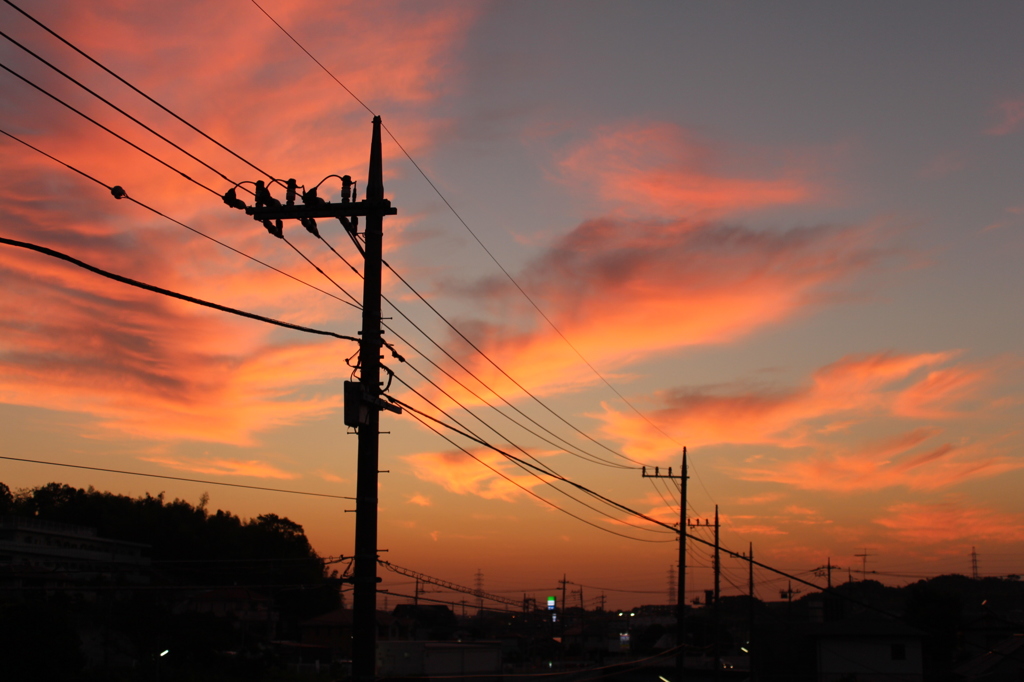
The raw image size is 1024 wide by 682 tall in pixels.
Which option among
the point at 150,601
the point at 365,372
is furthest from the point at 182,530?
the point at 365,372

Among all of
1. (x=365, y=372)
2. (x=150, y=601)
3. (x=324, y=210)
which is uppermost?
(x=324, y=210)

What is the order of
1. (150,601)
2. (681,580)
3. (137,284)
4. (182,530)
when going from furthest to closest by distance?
(182,530), (150,601), (681,580), (137,284)

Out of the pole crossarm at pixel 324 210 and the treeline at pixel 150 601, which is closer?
the pole crossarm at pixel 324 210

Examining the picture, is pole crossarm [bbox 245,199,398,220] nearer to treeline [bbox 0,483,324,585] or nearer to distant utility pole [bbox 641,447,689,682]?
distant utility pole [bbox 641,447,689,682]

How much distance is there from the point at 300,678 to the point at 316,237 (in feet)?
224

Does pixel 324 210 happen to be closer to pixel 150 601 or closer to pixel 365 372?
pixel 365 372

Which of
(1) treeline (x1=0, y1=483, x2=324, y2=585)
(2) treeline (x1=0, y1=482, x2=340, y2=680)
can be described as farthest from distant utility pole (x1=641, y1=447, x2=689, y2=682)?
(1) treeline (x1=0, y1=483, x2=324, y2=585)

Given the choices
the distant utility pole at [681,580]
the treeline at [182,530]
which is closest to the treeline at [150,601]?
the treeline at [182,530]

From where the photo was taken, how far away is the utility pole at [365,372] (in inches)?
642

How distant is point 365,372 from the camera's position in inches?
689

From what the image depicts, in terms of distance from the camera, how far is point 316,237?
58.3 feet

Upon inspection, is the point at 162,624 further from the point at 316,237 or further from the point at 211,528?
the point at 211,528

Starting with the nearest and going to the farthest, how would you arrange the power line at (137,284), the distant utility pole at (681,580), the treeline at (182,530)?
the power line at (137,284), the distant utility pole at (681,580), the treeline at (182,530)

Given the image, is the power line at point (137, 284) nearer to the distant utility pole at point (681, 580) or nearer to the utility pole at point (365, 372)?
the utility pole at point (365, 372)
